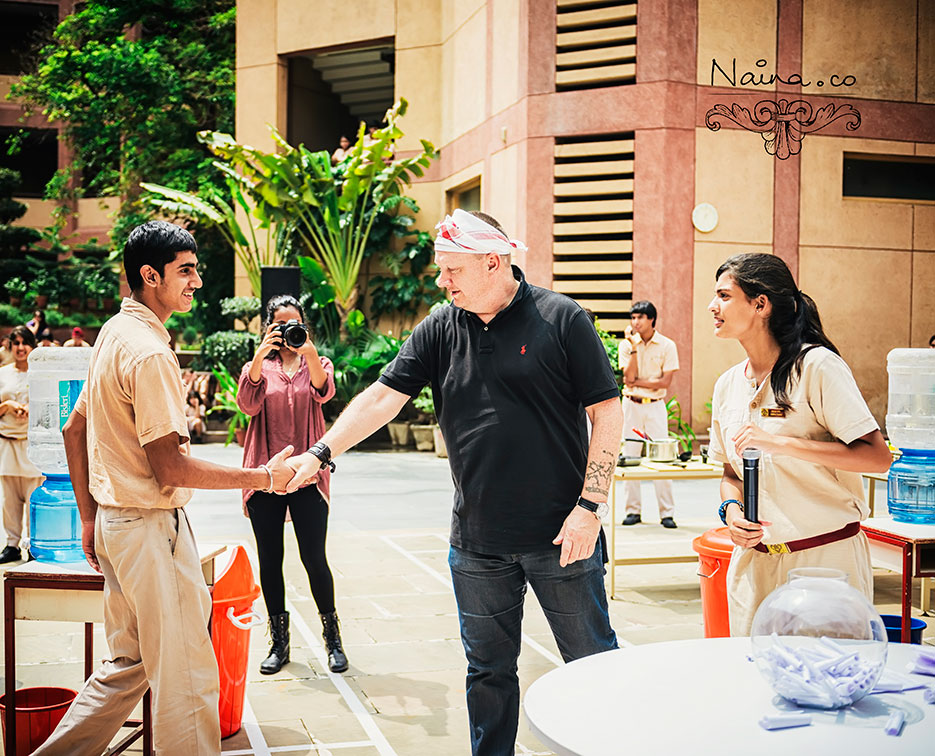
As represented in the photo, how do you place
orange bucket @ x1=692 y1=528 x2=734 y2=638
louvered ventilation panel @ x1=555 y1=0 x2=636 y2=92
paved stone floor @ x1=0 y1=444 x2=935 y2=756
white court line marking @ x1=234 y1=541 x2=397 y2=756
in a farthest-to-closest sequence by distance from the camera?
louvered ventilation panel @ x1=555 y1=0 x2=636 y2=92, orange bucket @ x1=692 y1=528 x2=734 y2=638, paved stone floor @ x1=0 y1=444 x2=935 y2=756, white court line marking @ x1=234 y1=541 x2=397 y2=756

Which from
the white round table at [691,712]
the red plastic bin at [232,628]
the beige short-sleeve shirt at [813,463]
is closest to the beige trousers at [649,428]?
the red plastic bin at [232,628]

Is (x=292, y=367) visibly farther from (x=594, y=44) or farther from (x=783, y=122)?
(x=783, y=122)

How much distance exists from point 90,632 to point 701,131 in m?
11.3

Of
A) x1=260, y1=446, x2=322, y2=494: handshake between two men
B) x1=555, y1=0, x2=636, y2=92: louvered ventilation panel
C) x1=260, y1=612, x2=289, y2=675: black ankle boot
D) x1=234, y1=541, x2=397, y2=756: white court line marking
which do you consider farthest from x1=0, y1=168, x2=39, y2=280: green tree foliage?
x1=260, y1=446, x2=322, y2=494: handshake between two men

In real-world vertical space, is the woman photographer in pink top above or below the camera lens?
below

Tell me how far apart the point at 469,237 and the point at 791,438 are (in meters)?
1.20

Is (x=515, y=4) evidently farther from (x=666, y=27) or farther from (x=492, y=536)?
(x=492, y=536)

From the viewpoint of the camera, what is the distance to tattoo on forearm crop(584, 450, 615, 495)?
312 cm

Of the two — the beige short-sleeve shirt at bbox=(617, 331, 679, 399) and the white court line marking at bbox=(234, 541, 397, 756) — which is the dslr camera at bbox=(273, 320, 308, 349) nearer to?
the white court line marking at bbox=(234, 541, 397, 756)

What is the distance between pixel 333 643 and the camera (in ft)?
16.6

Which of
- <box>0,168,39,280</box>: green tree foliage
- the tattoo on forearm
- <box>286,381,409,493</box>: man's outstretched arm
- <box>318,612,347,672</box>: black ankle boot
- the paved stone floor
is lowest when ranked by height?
the paved stone floor

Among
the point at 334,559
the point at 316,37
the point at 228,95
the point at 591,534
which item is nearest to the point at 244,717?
the point at 591,534

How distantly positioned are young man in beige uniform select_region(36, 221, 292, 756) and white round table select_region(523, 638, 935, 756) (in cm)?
147

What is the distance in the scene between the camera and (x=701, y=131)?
1341 centimetres
